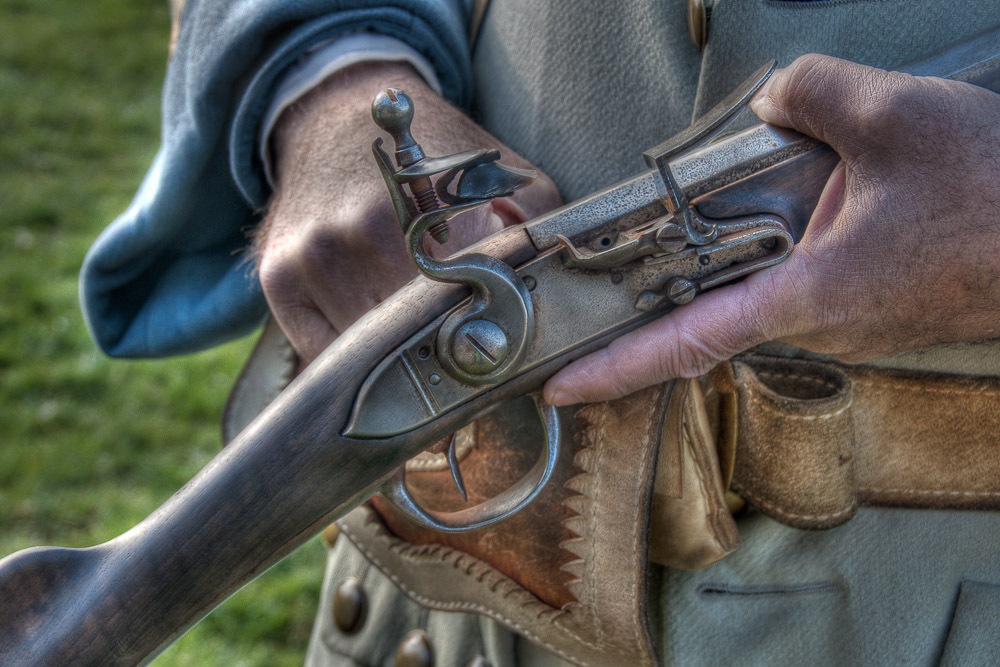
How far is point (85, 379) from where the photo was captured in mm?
4508

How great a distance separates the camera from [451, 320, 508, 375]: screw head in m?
1.08

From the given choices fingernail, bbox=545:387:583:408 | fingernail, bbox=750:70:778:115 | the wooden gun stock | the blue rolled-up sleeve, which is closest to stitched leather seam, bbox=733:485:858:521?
fingernail, bbox=545:387:583:408

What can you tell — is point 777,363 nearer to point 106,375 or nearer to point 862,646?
point 862,646

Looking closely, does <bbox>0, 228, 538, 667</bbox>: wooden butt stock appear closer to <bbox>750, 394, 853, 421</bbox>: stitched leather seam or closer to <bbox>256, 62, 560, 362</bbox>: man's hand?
<bbox>256, 62, 560, 362</bbox>: man's hand

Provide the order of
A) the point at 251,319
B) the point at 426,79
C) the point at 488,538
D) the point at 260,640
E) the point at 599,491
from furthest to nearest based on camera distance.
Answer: the point at 260,640, the point at 251,319, the point at 426,79, the point at 488,538, the point at 599,491

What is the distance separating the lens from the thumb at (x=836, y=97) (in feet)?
3.47

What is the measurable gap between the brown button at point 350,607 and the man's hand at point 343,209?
0.56m

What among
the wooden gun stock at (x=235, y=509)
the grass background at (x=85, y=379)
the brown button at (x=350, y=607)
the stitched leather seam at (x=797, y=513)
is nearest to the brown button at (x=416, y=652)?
the brown button at (x=350, y=607)

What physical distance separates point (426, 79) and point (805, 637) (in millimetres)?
1123

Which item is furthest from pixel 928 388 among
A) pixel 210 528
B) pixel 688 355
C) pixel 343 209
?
pixel 210 528

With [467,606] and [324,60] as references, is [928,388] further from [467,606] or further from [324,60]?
[324,60]

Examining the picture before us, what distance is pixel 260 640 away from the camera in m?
3.37

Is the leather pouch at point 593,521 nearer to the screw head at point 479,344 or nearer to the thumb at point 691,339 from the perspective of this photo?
the thumb at point 691,339

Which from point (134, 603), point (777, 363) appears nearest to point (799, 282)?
point (777, 363)
